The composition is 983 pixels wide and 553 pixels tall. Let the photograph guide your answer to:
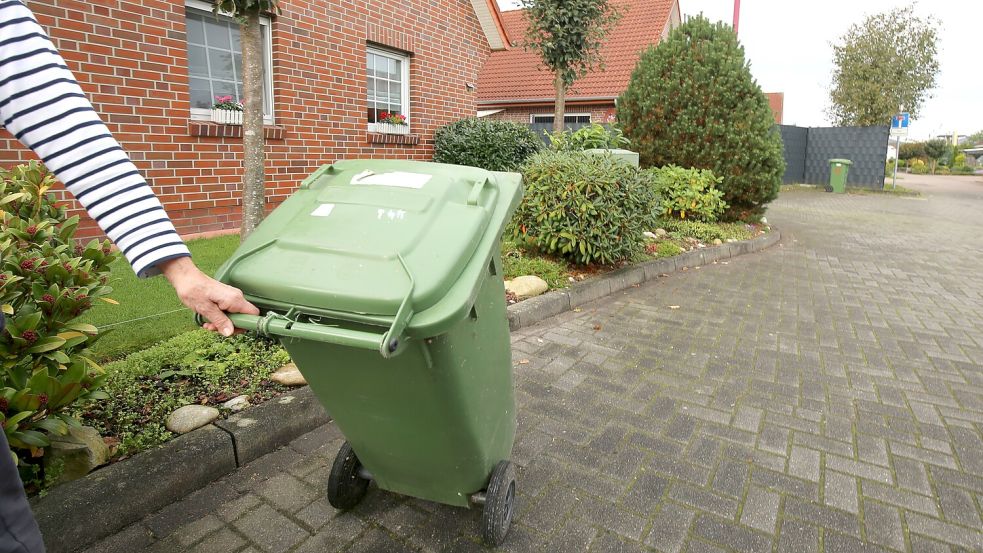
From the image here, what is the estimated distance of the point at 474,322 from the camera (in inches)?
73.5

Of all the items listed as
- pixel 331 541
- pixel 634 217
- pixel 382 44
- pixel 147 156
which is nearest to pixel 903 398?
pixel 634 217

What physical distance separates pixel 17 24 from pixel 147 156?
5677 mm

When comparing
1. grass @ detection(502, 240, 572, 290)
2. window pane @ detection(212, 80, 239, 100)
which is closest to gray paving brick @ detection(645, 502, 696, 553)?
grass @ detection(502, 240, 572, 290)

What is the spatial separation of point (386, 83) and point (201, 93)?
10.4 feet

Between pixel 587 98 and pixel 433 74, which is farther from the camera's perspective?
pixel 587 98

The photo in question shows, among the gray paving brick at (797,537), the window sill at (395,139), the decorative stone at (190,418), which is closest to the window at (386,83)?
the window sill at (395,139)

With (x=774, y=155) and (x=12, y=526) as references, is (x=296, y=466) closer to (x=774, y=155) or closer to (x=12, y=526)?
(x=12, y=526)

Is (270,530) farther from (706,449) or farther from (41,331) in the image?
(706,449)

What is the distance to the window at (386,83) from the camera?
8.92 metres

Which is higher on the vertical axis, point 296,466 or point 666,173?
point 666,173

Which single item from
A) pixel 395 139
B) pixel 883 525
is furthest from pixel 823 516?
pixel 395 139

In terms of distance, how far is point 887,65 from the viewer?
23.5 metres

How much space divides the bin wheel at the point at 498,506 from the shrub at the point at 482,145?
24.2 ft

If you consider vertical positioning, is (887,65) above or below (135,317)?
above
